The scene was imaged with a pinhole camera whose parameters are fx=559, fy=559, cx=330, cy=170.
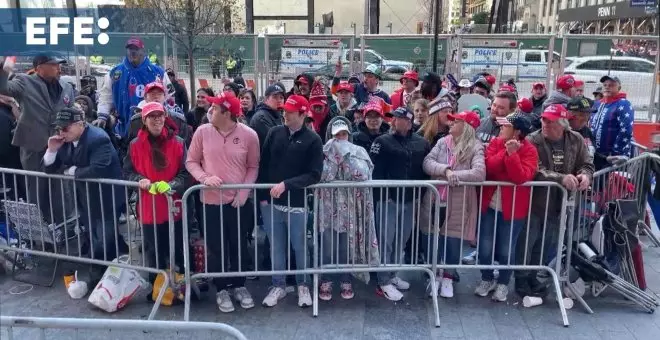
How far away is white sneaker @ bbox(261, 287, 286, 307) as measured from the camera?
5.04 meters

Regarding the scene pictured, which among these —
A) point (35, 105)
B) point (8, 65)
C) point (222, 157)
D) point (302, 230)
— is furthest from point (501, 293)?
point (8, 65)

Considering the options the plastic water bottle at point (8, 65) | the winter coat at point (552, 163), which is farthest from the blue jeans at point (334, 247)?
the plastic water bottle at point (8, 65)

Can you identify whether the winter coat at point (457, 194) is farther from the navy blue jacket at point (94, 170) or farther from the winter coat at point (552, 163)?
the navy blue jacket at point (94, 170)

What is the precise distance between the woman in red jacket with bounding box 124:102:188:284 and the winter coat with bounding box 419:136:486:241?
220 centimetres

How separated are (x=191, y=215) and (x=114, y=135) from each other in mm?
2446

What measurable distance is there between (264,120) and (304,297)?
189 cm

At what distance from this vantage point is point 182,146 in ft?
16.4

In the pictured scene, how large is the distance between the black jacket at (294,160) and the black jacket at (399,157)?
0.60 metres

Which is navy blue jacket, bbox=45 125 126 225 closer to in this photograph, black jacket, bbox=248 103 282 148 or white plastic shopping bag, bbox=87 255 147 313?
white plastic shopping bag, bbox=87 255 147 313

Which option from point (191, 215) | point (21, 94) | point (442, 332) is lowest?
point (442, 332)

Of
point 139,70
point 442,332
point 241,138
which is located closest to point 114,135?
point 139,70

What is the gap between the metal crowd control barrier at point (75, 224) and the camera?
503cm

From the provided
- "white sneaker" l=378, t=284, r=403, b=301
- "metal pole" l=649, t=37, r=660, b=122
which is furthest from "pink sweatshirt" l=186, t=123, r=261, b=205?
"metal pole" l=649, t=37, r=660, b=122

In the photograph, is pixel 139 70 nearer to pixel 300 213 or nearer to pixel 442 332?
pixel 300 213
